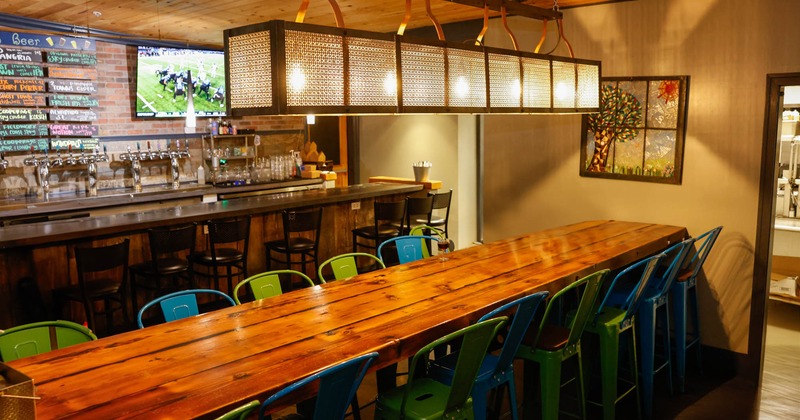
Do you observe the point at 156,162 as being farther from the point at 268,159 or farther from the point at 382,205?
the point at 382,205

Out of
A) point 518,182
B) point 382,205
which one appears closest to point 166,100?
point 382,205

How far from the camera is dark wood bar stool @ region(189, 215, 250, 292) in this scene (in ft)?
16.0

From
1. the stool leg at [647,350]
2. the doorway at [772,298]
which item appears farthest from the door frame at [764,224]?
the stool leg at [647,350]

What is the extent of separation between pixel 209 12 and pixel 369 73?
3.40m

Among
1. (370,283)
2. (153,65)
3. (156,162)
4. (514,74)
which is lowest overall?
(370,283)

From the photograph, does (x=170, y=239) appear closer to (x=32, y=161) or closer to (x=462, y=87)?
(x=462, y=87)

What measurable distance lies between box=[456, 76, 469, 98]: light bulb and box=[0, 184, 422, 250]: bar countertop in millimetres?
2355

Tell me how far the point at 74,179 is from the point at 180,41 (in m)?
2.11

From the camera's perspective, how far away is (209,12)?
5938 millimetres

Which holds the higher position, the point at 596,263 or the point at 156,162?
the point at 156,162

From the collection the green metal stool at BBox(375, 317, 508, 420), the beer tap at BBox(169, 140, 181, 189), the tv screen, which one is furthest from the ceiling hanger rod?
the beer tap at BBox(169, 140, 181, 189)

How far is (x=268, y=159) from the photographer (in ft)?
28.2

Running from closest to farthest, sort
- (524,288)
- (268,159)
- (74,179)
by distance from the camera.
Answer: (524,288)
(74,179)
(268,159)

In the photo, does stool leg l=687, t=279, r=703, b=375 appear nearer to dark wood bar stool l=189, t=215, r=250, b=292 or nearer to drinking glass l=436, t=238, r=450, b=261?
drinking glass l=436, t=238, r=450, b=261
